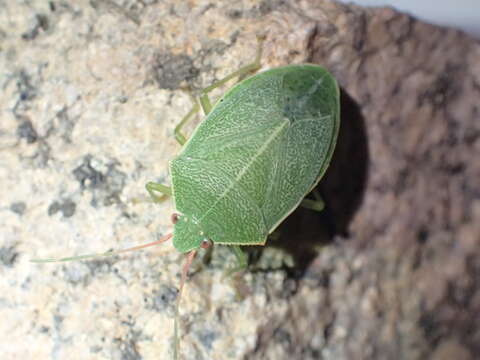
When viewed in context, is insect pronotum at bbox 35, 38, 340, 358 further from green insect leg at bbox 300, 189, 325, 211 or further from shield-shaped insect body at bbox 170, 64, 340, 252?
green insect leg at bbox 300, 189, 325, 211

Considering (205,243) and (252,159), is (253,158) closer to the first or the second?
(252,159)

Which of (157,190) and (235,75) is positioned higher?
(235,75)

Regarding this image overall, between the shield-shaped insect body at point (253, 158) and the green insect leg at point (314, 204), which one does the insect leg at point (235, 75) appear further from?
the green insect leg at point (314, 204)

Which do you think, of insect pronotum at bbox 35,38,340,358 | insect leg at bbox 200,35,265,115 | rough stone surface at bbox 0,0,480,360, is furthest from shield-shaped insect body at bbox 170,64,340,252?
rough stone surface at bbox 0,0,480,360

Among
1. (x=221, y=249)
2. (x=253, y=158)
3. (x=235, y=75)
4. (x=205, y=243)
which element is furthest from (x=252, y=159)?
(x=221, y=249)

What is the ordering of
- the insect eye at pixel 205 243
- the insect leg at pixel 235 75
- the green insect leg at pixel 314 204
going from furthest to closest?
the green insect leg at pixel 314 204
the insect leg at pixel 235 75
the insect eye at pixel 205 243

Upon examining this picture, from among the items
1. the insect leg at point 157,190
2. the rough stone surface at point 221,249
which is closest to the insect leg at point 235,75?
the rough stone surface at point 221,249

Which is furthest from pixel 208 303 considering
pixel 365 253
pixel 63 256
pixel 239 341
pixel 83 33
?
pixel 83 33
